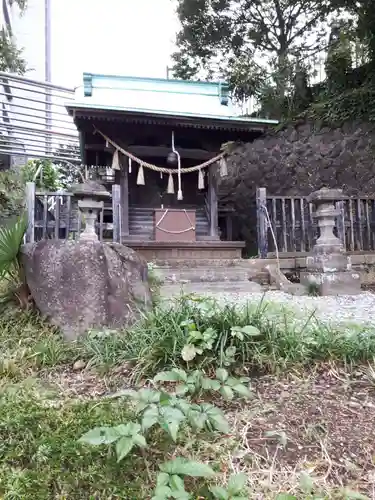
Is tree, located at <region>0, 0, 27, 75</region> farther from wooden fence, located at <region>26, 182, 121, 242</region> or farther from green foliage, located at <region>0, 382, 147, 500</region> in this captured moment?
green foliage, located at <region>0, 382, 147, 500</region>

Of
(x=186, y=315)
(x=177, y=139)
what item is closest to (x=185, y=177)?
(x=177, y=139)

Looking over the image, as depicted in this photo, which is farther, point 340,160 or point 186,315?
point 340,160

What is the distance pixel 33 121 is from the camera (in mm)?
11867

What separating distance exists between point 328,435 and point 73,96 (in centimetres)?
1239

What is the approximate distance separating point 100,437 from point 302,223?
275 inches

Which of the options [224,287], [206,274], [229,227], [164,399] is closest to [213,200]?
[229,227]

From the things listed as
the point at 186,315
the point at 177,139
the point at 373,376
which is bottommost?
the point at 373,376

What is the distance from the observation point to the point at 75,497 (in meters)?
1.52

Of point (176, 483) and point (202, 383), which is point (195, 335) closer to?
point (202, 383)

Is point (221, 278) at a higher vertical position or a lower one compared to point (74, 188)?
lower

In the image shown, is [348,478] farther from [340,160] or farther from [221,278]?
[340,160]

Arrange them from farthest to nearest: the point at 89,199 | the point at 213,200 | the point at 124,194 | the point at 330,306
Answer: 1. the point at 213,200
2. the point at 124,194
3. the point at 89,199
4. the point at 330,306

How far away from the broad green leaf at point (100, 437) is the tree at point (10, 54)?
17057 millimetres

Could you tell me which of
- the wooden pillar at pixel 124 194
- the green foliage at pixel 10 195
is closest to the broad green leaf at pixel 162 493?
the wooden pillar at pixel 124 194
